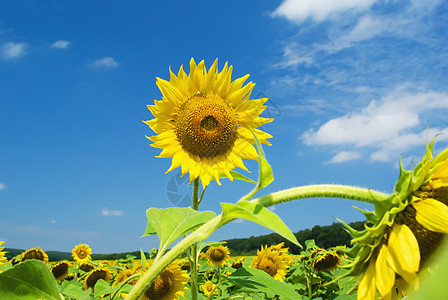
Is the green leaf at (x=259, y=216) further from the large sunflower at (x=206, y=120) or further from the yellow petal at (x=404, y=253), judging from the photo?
the large sunflower at (x=206, y=120)

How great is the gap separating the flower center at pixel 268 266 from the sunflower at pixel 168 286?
9.72ft

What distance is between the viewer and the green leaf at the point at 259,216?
126cm

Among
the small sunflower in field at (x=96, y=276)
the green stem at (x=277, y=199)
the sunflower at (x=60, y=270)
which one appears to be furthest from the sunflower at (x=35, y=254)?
the green stem at (x=277, y=199)

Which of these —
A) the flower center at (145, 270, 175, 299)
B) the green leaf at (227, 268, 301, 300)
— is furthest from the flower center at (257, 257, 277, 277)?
the green leaf at (227, 268, 301, 300)

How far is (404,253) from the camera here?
1.40 m

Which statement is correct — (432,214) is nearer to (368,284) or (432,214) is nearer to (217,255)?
(368,284)

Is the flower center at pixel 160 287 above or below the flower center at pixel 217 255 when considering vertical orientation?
below

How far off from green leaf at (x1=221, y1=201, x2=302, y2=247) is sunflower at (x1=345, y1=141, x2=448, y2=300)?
0.37 m

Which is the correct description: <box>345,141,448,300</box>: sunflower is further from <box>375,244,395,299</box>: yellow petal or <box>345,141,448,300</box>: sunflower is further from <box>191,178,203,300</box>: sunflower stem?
<box>191,178,203,300</box>: sunflower stem

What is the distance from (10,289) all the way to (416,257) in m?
1.63

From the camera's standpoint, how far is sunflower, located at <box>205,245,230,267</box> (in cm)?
857

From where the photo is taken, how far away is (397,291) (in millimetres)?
1658

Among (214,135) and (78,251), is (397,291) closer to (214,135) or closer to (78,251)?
(214,135)

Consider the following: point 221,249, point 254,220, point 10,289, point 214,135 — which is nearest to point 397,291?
point 254,220
